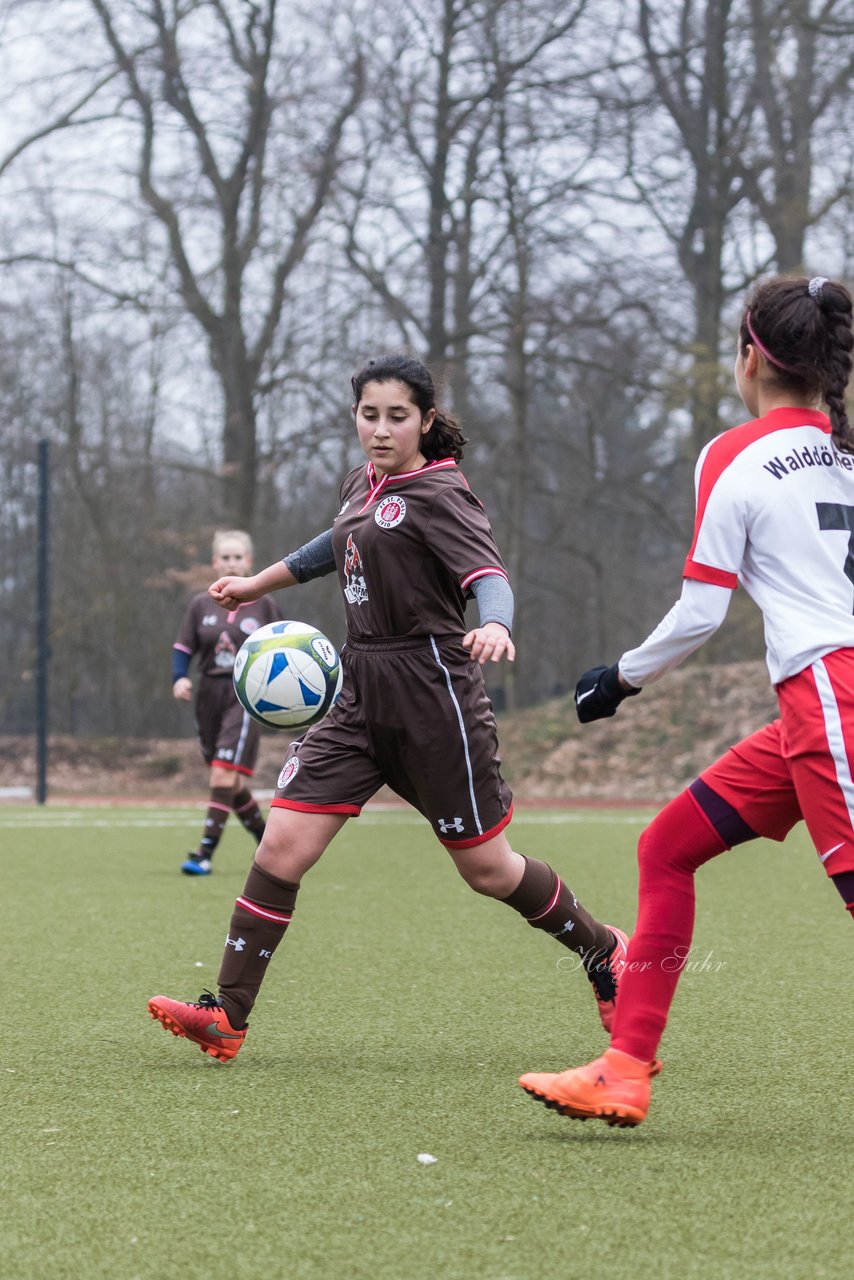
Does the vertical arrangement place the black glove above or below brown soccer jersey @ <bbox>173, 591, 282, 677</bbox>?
above

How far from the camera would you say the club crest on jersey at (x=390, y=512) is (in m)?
4.15

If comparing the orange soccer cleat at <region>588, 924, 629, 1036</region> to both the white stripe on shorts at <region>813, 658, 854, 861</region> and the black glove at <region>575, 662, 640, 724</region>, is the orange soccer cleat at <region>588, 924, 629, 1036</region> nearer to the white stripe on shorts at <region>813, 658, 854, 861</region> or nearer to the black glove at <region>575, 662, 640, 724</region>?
the black glove at <region>575, 662, 640, 724</region>

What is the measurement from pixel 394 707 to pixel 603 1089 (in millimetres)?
1221

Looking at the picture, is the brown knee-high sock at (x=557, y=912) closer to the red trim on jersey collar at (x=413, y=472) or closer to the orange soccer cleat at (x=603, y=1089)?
the orange soccer cleat at (x=603, y=1089)

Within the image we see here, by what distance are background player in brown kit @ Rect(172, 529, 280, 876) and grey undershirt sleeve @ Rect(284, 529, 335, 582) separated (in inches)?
166

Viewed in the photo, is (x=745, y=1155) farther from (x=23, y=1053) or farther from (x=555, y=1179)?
(x=23, y=1053)

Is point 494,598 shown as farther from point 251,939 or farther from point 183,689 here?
point 183,689

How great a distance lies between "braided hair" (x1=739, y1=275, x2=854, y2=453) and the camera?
3.25 meters

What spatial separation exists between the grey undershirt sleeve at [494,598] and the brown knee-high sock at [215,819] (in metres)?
5.35

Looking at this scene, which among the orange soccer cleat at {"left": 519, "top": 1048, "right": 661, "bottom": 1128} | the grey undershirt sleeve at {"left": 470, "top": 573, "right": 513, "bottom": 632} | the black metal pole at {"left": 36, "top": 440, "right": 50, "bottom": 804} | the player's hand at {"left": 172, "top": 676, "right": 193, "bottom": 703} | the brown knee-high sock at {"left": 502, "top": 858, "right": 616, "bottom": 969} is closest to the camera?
the orange soccer cleat at {"left": 519, "top": 1048, "right": 661, "bottom": 1128}

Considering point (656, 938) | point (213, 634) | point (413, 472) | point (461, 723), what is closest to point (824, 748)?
point (656, 938)

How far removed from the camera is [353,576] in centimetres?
422

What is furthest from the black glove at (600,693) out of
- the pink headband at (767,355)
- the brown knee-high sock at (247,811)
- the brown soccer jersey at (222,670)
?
the brown knee-high sock at (247,811)

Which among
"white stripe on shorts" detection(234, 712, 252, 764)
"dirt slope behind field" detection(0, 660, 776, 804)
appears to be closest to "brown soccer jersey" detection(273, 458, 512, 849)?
"white stripe on shorts" detection(234, 712, 252, 764)
